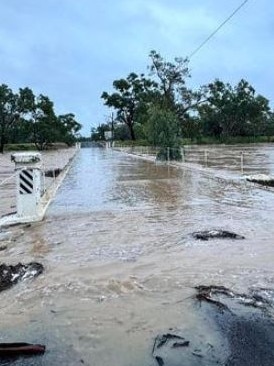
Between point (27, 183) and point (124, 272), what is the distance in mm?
4893

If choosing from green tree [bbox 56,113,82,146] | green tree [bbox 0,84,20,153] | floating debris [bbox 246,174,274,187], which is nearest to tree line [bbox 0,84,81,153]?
green tree [bbox 0,84,20,153]

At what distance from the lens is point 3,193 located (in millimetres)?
18422

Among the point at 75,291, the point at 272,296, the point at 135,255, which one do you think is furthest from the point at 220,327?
the point at 135,255

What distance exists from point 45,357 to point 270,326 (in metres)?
1.86

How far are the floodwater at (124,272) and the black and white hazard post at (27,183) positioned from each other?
485 mm

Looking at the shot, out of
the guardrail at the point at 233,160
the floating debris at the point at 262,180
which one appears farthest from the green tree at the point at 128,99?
the floating debris at the point at 262,180

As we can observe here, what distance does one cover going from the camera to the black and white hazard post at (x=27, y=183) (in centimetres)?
1066

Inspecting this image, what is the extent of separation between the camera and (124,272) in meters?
6.49

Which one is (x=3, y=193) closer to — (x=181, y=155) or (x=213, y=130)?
(x=181, y=155)

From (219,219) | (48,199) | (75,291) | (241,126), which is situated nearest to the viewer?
(75,291)

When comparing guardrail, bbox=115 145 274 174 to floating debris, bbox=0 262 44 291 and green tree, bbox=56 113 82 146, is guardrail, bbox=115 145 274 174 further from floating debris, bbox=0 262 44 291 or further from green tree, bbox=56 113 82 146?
green tree, bbox=56 113 82 146

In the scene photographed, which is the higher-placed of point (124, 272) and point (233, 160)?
point (124, 272)

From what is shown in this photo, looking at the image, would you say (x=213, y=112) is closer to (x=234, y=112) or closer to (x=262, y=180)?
(x=234, y=112)

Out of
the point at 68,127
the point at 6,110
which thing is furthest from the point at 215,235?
the point at 68,127
